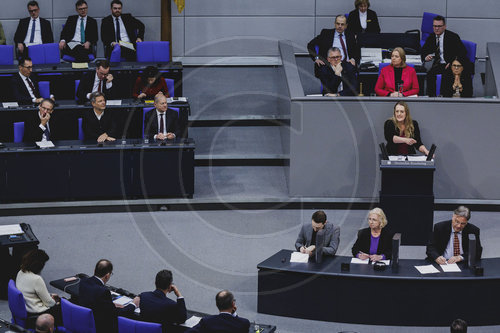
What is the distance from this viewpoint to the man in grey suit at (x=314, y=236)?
7.81 m

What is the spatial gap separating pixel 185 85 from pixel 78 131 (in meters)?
2.69

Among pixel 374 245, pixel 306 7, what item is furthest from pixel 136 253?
pixel 306 7

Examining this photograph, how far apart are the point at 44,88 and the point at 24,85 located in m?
0.31

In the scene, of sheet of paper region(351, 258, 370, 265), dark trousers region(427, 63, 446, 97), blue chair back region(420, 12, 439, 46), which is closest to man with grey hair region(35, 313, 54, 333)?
sheet of paper region(351, 258, 370, 265)

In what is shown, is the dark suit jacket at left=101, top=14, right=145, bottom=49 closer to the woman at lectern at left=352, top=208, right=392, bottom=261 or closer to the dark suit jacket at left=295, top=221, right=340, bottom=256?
the dark suit jacket at left=295, top=221, right=340, bottom=256

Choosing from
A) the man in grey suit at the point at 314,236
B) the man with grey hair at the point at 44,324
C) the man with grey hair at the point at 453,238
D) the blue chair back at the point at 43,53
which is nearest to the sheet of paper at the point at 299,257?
the man in grey suit at the point at 314,236

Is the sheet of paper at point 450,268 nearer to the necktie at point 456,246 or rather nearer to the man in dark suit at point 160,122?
the necktie at point 456,246

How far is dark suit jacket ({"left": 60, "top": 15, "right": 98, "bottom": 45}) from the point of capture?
43.2ft

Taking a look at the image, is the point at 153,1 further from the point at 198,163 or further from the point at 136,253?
the point at 136,253

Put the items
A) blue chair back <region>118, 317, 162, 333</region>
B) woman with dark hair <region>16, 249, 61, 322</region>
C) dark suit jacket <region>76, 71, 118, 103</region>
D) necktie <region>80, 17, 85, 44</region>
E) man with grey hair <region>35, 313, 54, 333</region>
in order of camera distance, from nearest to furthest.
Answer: man with grey hair <region>35, 313, 54, 333</region> → blue chair back <region>118, 317, 162, 333</region> → woman with dark hair <region>16, 249, 61, 322</region> → dark suit jacket <region>76, 71, 118, 103</region> → necktie <region>80, 17, 85, 44</region>

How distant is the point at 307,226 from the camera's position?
8.03 meters

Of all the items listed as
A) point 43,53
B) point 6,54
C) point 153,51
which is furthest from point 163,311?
point 6,54

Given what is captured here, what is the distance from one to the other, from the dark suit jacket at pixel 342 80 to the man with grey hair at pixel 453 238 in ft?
11.2

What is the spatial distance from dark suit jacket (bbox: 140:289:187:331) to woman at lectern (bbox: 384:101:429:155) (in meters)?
3.82
